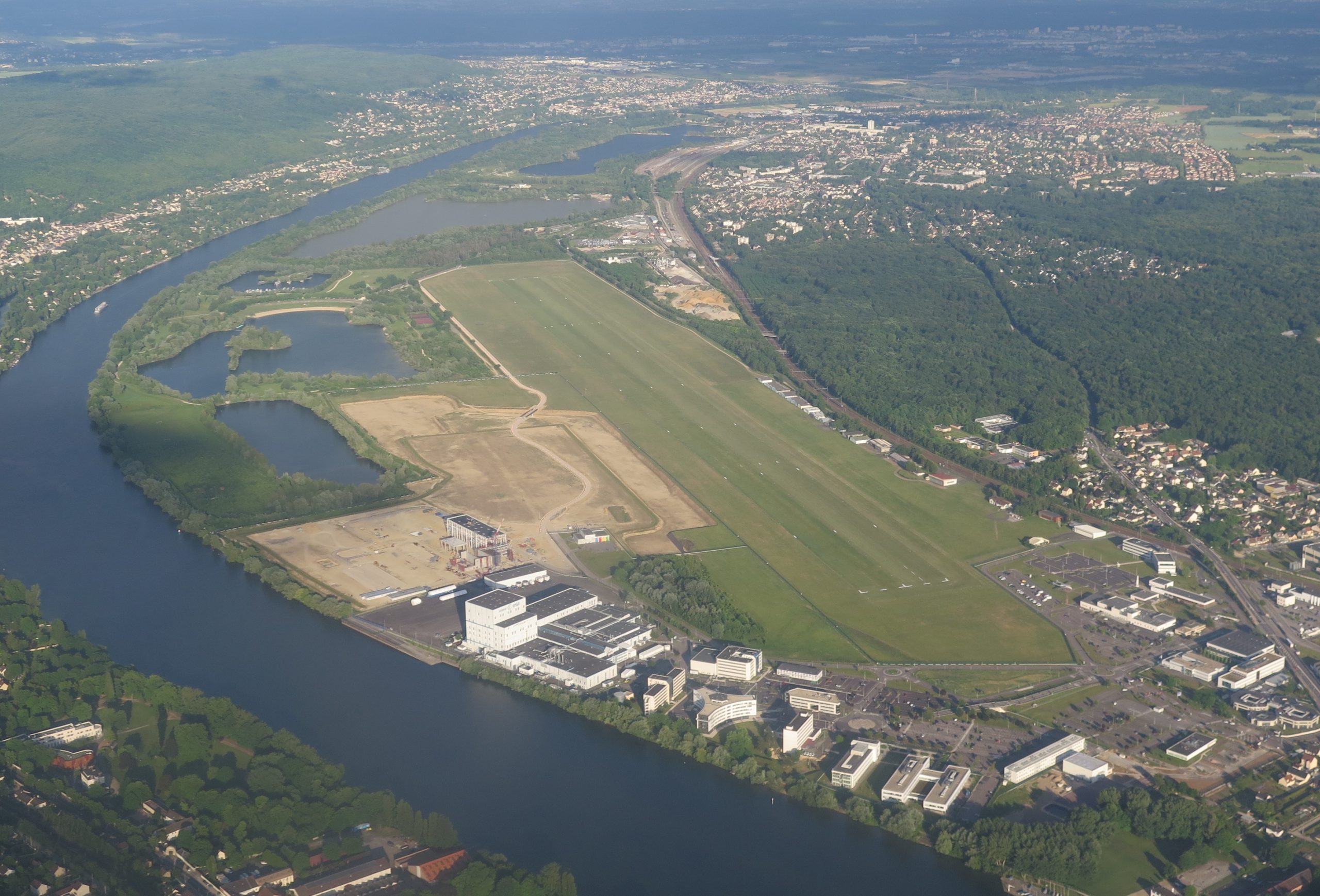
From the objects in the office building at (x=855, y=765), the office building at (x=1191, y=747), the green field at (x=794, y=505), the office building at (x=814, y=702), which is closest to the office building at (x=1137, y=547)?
the green field at (x=794, y=505)

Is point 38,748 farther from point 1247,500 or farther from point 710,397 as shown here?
point 1247,500

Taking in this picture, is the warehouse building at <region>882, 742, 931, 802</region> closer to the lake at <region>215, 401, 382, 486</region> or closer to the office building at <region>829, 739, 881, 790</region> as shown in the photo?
the office building at <region>829, 739, 881, 790</region>

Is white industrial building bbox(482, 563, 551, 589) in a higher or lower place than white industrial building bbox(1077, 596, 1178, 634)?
higher

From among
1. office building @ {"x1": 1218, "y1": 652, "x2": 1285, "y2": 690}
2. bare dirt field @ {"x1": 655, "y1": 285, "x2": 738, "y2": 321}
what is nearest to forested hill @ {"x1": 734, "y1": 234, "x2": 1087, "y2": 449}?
bare dirt field @ {"x1": 655, "y1": 285, "x2": 738, "y2": 321}

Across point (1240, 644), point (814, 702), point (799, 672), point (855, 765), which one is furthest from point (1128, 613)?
point (855, 765)

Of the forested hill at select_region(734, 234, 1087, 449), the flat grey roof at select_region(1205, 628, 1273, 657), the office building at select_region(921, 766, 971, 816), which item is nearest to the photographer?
the office building at select_region(921, 766, 971, 816)

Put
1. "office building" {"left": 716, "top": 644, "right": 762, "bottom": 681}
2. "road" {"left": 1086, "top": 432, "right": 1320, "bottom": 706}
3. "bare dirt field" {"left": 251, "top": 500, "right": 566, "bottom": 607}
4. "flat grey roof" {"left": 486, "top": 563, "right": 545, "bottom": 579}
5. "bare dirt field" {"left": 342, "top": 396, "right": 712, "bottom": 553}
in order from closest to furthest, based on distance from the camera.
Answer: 1. "office building" {"left": 716, "top": 644, "right": 762, "bottom": 681}
2. "road" {"left": 1086, "top": 432, "right": 1320, "bottom": 706}
3. "flat grey roof" {"left": 486, "top": 563, "right": 545, "bottom": 579}
4. "bare dirt field" {"left": 251, "top": 500, "right": 566, "bottom": 607}
5. "bare dirt field" {"left": 342, "top": 396, "right": 712, "bottom": 553}

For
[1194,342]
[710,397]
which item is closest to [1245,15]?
[1194,342]
